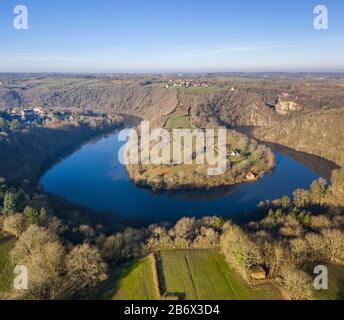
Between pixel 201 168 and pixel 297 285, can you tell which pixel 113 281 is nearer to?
pixel 297 285

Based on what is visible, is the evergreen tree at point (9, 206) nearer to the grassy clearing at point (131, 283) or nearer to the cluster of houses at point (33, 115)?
the grassy clearing at point (131, 283)

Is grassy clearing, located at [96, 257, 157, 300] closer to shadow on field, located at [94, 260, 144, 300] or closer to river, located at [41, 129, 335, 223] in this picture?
shadow on field, located at [94, 260, 144, 300]

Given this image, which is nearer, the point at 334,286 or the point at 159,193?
the point at 334,286

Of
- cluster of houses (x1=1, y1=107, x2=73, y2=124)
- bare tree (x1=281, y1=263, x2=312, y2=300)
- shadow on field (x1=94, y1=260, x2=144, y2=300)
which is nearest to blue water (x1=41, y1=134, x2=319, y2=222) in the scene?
shadow on field (x1=94, y1=260, x2=144, y2=300)


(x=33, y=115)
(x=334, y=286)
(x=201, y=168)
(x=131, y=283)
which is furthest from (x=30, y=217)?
(x=33, y=115)

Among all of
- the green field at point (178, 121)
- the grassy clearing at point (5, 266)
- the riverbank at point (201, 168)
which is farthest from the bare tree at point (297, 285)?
the green field at point (178, 121)
